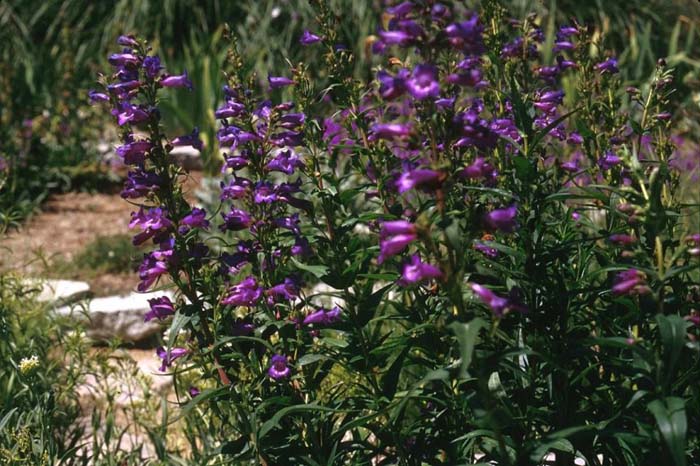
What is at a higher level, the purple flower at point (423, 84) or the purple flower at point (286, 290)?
the purple flower at point (423, 84)

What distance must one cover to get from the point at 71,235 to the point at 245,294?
4340 mm

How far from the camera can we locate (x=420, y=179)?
71.7 inches

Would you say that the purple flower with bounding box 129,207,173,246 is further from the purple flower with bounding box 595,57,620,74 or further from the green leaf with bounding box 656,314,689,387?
the purple flower with bounding box 595,57,620,74

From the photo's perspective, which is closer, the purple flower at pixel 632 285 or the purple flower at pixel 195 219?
the purple flower at pixel 632 285

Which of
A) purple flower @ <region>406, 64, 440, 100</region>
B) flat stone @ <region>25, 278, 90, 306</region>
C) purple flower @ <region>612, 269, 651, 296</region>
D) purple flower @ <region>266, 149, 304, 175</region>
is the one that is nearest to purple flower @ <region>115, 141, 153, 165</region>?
purple flower @ <region>266, 149, 304, 175</region>

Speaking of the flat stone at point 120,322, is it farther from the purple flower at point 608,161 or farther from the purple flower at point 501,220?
the purple flower at point 501,220

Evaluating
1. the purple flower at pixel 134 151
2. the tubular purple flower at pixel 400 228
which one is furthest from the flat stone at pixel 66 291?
the tubular purple flower at pixel 400 228

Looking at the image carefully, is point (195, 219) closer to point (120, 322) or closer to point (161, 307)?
point (161, 307)

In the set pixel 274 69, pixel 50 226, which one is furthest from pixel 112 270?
pixel 274 69

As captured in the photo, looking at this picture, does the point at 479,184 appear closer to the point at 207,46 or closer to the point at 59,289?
the point at 59,289

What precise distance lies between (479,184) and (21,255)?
4091mm

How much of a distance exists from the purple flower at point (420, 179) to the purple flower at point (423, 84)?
0.15 meters

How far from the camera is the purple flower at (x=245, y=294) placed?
2.45 m

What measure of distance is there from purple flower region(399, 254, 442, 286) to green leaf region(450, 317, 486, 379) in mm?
111
